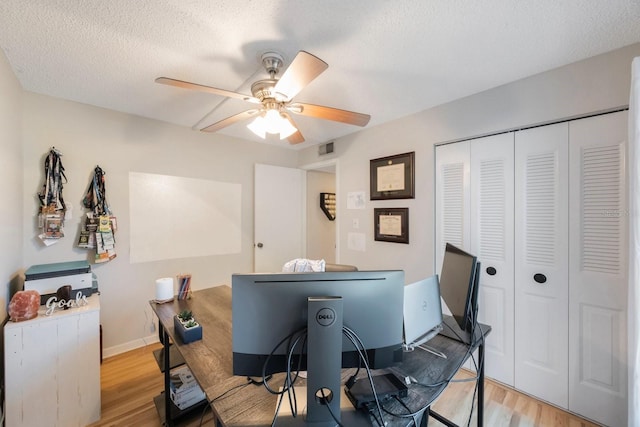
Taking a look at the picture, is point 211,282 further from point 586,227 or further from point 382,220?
point 586,227

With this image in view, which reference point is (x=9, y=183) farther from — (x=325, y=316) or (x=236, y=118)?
(x=325, y=316)

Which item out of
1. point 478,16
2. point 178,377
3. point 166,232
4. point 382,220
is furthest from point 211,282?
point 478,16

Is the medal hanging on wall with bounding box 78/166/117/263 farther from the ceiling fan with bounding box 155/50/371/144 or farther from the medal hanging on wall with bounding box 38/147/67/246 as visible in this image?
the ceiling fan with bounding box 155/50/371/144

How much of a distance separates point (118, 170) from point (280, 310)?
2551 millimetres

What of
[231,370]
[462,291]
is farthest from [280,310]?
[462,291]

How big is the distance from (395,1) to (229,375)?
5.90 feet

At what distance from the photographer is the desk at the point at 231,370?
0.82m

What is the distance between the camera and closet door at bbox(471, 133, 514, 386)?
194cm

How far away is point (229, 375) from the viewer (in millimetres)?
1002

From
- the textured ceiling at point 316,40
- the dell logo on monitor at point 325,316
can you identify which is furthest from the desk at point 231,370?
the textured ceiling at point 316,40

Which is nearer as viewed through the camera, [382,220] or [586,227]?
[586,227]

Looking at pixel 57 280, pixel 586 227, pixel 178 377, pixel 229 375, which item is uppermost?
pixel 586 227

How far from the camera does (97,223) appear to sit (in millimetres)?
2258

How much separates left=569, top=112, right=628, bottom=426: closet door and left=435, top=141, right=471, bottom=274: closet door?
643 millimetres
